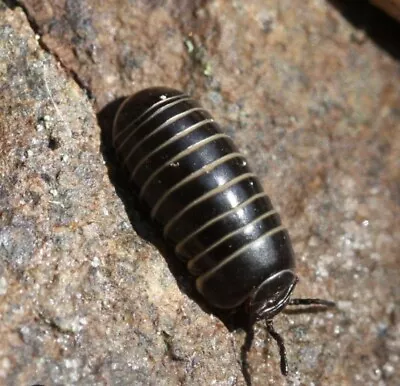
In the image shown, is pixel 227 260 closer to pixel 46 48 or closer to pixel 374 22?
pixel 46 48

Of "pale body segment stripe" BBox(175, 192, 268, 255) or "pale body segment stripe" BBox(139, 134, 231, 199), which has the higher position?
"pale body segment stripe" BBox(139, 134, 231, 199)

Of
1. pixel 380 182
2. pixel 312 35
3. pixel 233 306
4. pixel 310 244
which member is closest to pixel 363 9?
pixel 312 35

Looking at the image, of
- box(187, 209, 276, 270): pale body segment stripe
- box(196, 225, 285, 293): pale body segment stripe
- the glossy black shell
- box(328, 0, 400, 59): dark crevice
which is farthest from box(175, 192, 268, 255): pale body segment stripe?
box(328, 0, 400, 59): dark crevice

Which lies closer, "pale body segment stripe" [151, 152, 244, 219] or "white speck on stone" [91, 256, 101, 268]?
"white speck on stone" [91, 256, 101, 268]

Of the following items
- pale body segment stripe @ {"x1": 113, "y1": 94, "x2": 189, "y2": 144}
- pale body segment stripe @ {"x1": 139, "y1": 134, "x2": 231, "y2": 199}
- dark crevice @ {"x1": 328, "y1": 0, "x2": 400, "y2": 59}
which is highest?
pale body segment stripe @ {"x1": 113, "y1": 94, "x2": 189, "y2": 144}

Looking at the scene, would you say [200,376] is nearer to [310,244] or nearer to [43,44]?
[310,244]

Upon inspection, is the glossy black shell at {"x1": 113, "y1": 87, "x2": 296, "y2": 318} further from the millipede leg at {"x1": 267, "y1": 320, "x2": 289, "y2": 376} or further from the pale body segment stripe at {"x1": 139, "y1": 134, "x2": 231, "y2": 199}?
the millipede leg at {"x1": 267, "y1": 320, "x2": 289, "y2": 376}
